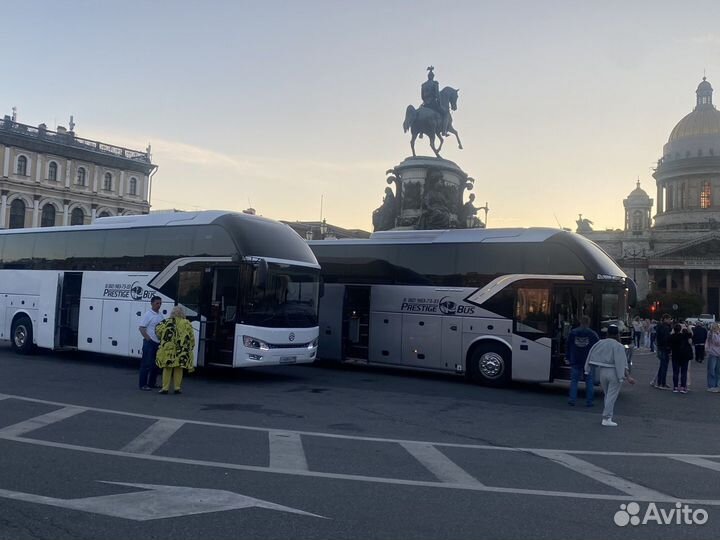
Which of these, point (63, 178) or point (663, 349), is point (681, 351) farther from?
point (63, 178)

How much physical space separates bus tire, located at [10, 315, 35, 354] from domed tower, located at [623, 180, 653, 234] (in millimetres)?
113013

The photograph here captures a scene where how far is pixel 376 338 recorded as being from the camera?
1833 cm

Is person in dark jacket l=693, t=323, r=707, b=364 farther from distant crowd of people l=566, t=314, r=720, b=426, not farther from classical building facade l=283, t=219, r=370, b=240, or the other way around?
classical building facade l=283, t=219, r=370, b=240

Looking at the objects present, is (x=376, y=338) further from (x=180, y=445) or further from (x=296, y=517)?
(x=296, y=517)

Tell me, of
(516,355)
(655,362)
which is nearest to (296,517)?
(516,355)

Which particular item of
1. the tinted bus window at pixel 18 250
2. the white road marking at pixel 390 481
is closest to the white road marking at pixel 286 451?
the white road marking at pixel 390 481

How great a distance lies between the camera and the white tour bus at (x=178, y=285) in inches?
576

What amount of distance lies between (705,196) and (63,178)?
92.3 metres

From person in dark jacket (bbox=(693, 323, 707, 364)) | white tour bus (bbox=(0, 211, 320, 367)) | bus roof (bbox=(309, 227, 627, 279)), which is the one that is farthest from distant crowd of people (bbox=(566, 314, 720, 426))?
person in dark jacket (bbox=(693, 323, 707, 364))

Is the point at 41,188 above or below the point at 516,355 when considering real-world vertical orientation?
above

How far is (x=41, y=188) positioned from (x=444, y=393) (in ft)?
201

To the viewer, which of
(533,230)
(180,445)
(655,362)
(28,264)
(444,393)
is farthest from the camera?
(655,362)

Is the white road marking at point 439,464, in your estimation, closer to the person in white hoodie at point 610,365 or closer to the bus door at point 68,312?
the person in white hoodie at point 610,365

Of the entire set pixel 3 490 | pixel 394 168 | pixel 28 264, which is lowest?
pixel 3 490
